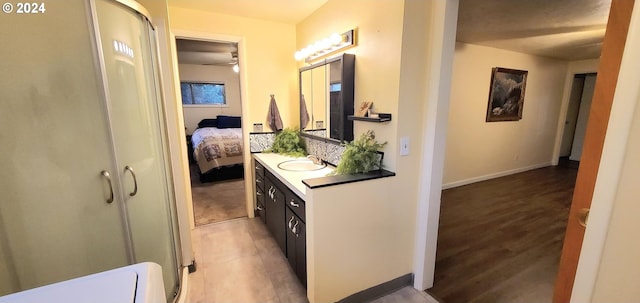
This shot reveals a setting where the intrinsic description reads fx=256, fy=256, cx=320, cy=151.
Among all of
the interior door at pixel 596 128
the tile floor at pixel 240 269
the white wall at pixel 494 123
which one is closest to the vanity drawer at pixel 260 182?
the tile floor at pixel 240 269

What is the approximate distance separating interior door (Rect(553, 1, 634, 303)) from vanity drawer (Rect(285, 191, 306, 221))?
133 centimetres

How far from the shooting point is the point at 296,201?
1876 mm

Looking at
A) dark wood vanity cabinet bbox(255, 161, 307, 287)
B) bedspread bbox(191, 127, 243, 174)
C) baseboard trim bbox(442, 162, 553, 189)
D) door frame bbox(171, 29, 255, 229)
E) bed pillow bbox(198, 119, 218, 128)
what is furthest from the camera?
bed pillow bbox(198, 119, 218, 128)

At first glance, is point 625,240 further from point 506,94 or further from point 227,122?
point 227,122

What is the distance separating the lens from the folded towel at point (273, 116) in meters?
3.05

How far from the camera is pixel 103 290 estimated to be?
0.74 metres

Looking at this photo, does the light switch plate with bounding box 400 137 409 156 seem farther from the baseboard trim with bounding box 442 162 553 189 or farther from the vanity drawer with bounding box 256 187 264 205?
the baseboard trim with bounding box 442 162 553 189

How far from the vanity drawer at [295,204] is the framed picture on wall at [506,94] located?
3807 millimetres

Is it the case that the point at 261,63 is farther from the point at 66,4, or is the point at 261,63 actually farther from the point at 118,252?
the point at 118,252

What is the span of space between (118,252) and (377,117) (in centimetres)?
178

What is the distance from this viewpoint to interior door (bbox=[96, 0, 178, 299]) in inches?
54.2

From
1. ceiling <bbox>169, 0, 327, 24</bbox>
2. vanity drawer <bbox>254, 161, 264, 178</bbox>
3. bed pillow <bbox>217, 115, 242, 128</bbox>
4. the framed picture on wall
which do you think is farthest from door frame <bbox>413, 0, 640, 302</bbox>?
bed pillow <bbox>217, 115, 242, 128</bbox>

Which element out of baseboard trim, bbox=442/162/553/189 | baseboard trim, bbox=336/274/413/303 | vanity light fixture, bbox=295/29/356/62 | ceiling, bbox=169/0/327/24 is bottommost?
baseboard trim, bbox=336/274/413/303

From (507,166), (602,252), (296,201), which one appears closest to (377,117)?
(296,201)
